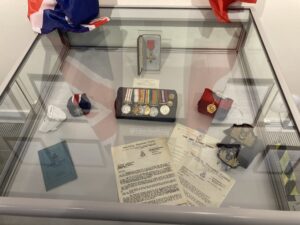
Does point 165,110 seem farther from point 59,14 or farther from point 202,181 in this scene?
point 59,14

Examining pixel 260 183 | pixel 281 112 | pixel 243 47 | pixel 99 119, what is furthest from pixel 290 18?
pixel 99 119

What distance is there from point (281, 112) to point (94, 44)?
2.44 ft

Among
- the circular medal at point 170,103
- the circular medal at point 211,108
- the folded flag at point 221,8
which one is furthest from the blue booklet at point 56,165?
the folded flag at point 221,8

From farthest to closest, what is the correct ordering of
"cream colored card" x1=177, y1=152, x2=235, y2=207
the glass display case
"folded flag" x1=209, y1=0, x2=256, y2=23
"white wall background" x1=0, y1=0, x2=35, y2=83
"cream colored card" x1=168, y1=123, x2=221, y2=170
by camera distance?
1. "white wall background" x1=0, y1=0, x2=35, y2=83
2. "folded flag" x1=209, y1=0, x2=256, y2=23
3. "cream colored card" x1=168, y1=123, x2=221, y2=170
4. "cream colored card" x1=177, y1=152, x2=235, y2=207
5. the glass display case

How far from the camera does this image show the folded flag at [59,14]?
0.86 m

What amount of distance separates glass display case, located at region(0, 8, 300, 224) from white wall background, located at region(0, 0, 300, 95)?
75mm

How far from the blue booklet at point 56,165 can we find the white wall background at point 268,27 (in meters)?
0.39

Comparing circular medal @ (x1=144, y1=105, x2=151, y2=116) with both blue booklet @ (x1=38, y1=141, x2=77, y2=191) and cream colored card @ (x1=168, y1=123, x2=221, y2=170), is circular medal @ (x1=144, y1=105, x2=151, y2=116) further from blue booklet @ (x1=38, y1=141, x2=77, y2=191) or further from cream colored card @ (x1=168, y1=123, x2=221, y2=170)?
blue booklet @ (x1=38, y1=141, x2=77, y2=191)

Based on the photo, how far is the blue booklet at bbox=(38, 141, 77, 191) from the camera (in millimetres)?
725

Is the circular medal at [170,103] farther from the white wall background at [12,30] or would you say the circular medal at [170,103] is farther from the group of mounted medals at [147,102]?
the white wall background at [12,30]

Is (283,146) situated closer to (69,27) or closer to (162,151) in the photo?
(162,151)

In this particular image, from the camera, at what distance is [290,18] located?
103cm

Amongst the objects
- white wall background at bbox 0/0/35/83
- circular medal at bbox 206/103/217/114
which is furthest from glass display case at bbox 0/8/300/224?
white wall background at bbox 0/0/35/83

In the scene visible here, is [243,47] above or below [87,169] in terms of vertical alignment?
above
